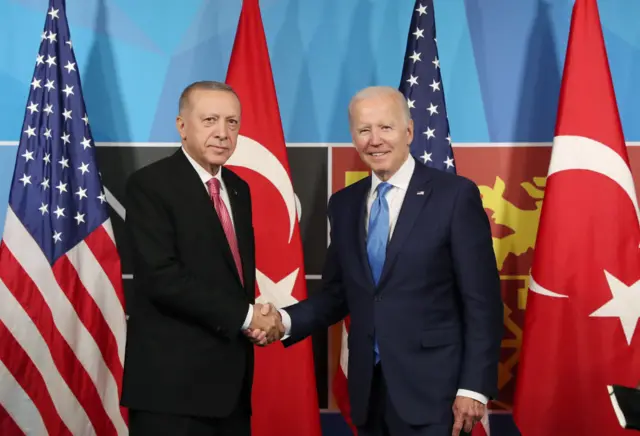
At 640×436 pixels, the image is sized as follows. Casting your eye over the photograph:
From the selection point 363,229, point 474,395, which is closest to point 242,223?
point 363,229

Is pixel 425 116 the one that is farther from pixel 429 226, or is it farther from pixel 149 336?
pixel 149 336

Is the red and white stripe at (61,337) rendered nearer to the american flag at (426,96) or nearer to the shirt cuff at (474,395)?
the american flag at (426,96)

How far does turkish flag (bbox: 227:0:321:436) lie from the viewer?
3258 millimetres

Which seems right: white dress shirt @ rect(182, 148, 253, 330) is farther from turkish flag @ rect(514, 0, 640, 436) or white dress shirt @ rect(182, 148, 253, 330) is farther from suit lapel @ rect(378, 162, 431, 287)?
turkish flag @ rect(514, 0, 640, 436)

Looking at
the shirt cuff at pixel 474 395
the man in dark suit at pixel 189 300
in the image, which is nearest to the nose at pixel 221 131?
the man in dark suit at pixel 189 300

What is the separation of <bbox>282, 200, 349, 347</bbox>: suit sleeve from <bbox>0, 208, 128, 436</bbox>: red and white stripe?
3.54 ft

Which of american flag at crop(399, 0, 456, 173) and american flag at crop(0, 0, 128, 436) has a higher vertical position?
american flag at crop(399, 0, 456, 173)

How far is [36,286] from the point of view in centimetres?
317

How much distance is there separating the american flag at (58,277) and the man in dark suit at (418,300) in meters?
1.52

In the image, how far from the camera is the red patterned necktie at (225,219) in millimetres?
2311

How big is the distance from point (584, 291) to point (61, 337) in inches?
96.6

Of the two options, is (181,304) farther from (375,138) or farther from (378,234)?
(375,138)

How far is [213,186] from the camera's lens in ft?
7.68

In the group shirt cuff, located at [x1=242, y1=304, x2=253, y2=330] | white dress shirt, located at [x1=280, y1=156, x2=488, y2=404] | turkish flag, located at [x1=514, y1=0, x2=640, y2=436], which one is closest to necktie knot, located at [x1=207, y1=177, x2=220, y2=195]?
shirt cuff, located at [x1=242, y1=304, x2=253, y2=330]
